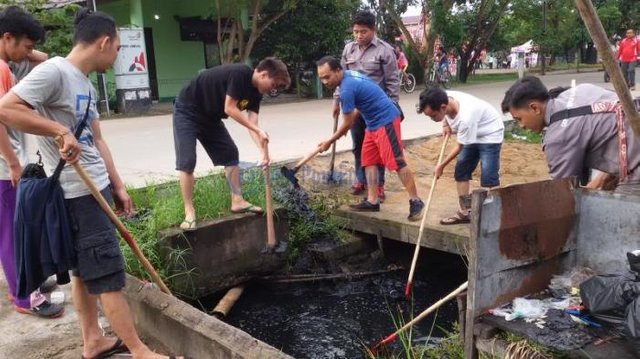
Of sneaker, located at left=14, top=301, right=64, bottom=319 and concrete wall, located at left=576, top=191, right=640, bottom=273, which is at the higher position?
concrete wall, located at left=576, top=191, right=640, bottom=273

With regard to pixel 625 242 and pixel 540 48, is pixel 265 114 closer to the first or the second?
pixel 625 242

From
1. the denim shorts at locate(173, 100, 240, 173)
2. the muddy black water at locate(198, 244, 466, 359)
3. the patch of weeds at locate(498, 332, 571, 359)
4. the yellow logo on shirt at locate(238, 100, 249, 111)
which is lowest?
the muddy black water at locate(198, 244, 466, 359)

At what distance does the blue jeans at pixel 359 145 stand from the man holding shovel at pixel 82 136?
3300 mm

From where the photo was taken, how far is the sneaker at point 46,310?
3.50 metres

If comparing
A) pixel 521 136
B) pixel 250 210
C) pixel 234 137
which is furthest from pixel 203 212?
pixel 521 136

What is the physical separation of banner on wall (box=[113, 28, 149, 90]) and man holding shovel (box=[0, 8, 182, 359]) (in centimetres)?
1145

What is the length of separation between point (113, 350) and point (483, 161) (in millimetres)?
3251

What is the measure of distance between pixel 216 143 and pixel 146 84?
10.3m

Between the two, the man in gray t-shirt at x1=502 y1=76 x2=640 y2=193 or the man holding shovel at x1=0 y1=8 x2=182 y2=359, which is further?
the man in gray t-shirt at x1=502 y1=76 x2=640 y2=193

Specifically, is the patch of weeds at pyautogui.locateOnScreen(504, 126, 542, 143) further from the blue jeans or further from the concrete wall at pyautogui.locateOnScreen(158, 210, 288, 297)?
the concrete wall at pyautogui.locateOnScreen(158, 210, 288, 297)

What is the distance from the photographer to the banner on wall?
13.4 meters

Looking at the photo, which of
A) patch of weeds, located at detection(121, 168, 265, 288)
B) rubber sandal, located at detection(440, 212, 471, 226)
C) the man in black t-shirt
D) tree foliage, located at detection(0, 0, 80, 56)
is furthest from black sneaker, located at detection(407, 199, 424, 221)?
tree foliage, located at detection(0, 0, 80, 56)

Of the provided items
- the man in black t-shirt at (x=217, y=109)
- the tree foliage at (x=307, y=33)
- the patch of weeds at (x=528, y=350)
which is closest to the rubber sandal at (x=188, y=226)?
the man in black t-shirt at (x=217, y=109)

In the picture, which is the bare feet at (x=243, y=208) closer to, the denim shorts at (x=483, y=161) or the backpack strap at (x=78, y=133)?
the denim shorts at (x=483, y=161)
